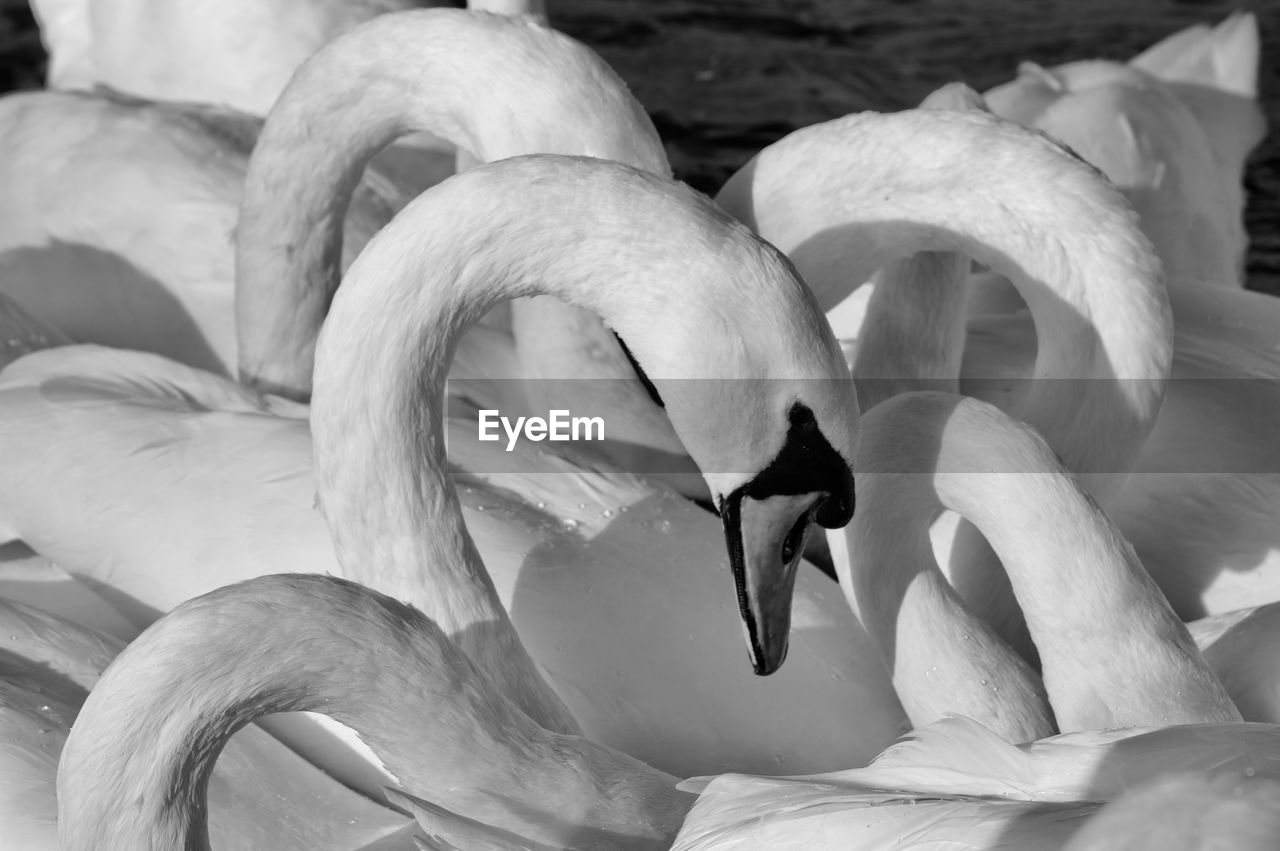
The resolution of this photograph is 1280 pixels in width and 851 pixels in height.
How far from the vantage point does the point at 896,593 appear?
3496mm

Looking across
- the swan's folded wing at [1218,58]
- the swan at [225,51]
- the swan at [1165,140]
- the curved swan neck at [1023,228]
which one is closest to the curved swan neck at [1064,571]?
the curved swan neck at [1023,228]

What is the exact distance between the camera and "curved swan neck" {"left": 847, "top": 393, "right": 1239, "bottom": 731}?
3.27m

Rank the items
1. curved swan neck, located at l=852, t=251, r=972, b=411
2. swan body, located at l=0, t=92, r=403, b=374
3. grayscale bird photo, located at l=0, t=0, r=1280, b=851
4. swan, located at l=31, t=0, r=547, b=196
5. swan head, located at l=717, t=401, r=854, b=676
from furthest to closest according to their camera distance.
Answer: swan, located at l=31, t=0, r=547, b=196, swan body, located at l=0, t=92, r=403, b=374, curved swan neck, located at l=852, t=251, r=972, b=411, swan head, located at l=717, t=401, r=854, b=676, grayscale bird photo, located at l=0, t=0, r=1280, b=851

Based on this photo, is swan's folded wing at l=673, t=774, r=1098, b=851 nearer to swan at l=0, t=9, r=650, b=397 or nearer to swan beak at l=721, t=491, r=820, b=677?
swan beak at l=721, t=491, r=820, b=677

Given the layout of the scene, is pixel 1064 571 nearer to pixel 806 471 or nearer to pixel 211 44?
pixel 806 471

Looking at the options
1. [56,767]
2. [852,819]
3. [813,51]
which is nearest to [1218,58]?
[813,51]

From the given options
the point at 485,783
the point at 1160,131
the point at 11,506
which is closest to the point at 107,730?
the point at 485,783

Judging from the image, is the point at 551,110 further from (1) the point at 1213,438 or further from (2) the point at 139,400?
(1) the point at 1213,438

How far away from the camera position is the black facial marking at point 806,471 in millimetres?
3062

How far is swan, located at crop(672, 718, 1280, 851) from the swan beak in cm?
36

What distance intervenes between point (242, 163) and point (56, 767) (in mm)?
2042

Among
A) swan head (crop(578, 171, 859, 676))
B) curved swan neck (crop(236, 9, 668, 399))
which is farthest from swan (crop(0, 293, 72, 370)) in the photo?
swan head (crop(578, 171, 859, 676))

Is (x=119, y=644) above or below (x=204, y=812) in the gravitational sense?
below

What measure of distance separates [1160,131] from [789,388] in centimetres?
285
